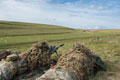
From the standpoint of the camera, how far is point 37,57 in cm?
699

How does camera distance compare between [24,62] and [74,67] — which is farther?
[24,62]

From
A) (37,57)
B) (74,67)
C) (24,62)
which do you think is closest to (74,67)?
(74,67)

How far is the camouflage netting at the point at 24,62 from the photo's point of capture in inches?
233

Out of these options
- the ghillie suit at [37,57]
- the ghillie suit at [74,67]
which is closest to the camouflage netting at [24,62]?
the ghillie suit at [37,57]

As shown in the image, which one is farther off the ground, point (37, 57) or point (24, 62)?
point (37, 57)

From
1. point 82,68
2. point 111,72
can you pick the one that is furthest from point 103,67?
point 82,68

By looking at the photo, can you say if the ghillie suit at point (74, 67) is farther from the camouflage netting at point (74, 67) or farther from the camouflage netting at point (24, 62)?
the camouflage netting at point (24, 62)

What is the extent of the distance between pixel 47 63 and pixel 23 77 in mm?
1737

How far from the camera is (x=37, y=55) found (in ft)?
23.0

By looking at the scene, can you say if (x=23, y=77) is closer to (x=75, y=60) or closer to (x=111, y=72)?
(x=75, y=60)

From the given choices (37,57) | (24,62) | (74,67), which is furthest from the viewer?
(37,57)

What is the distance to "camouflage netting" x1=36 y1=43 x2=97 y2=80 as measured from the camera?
4129mm

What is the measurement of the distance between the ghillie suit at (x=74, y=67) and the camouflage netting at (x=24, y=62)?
180 centimetres

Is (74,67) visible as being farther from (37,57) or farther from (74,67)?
(37,57)
